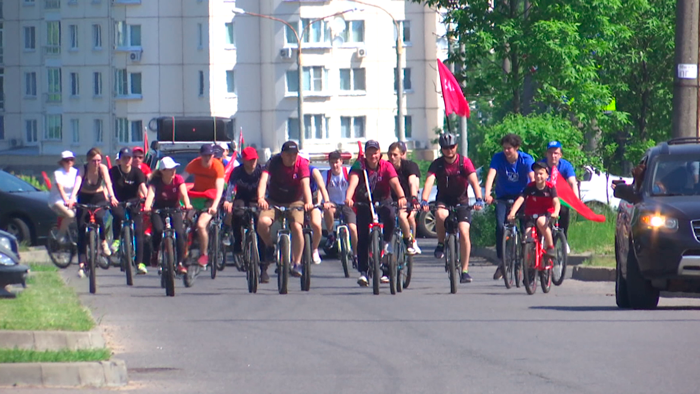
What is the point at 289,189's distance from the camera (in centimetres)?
1588

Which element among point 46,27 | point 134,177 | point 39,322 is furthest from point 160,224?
point 46,27

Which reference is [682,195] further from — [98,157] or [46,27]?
[46,27]

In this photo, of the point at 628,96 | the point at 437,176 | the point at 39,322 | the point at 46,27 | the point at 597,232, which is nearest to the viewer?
the point at 39,322

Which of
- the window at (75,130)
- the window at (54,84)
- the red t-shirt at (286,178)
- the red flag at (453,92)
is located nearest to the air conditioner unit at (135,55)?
the window at (75,130)

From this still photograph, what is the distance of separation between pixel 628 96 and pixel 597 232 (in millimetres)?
10372

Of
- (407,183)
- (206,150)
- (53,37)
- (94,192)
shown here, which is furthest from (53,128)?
(407,183)

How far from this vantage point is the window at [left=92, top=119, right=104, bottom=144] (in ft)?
280

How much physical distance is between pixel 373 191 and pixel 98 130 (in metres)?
71.2

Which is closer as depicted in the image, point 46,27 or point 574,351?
point 574,351

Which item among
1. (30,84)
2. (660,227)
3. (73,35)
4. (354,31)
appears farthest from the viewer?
(30,84)

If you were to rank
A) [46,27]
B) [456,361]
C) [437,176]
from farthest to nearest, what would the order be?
[46,27] < [437,176] < [456,361]

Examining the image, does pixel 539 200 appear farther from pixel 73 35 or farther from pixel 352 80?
pixel 73 35

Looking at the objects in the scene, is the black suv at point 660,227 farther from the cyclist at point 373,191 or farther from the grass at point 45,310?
the grass at point 45,310

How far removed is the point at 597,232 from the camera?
2178cm
